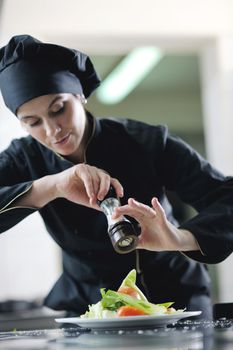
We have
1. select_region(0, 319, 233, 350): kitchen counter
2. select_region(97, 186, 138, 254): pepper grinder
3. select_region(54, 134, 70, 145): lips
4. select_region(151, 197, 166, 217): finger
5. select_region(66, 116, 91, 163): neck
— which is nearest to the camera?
select_region(0, 319, 233, 350): kitchen counter

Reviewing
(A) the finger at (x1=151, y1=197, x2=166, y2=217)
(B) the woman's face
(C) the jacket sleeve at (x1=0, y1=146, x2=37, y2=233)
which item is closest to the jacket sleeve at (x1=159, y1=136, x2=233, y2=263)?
(A) the finger at (x1=151, y1=197, x2=166, y2=217)

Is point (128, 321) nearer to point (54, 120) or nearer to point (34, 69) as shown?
point (54, 120)

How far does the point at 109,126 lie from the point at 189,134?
5159 millimetres

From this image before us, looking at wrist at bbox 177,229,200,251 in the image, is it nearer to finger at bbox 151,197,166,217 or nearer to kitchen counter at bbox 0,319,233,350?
finger at bbox 151,197,166,217

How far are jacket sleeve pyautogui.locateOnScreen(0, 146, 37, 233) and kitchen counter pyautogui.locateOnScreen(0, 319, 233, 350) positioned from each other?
1.48ft

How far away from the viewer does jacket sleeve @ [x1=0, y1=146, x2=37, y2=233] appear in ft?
5.42

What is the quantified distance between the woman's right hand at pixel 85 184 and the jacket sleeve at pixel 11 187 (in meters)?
0.09

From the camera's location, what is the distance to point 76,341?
1.08 m

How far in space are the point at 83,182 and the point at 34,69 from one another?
32cm

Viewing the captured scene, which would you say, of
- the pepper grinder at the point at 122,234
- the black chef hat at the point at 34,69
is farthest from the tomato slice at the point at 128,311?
the black chef hat at the point at 34,69

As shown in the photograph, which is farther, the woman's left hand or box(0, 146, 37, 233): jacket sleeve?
box(0, 146, 37, 233): jacket sleeve

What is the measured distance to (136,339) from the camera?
104 centimetres

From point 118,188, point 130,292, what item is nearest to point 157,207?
point 118,188

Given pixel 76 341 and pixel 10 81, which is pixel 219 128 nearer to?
pixel 10 81
